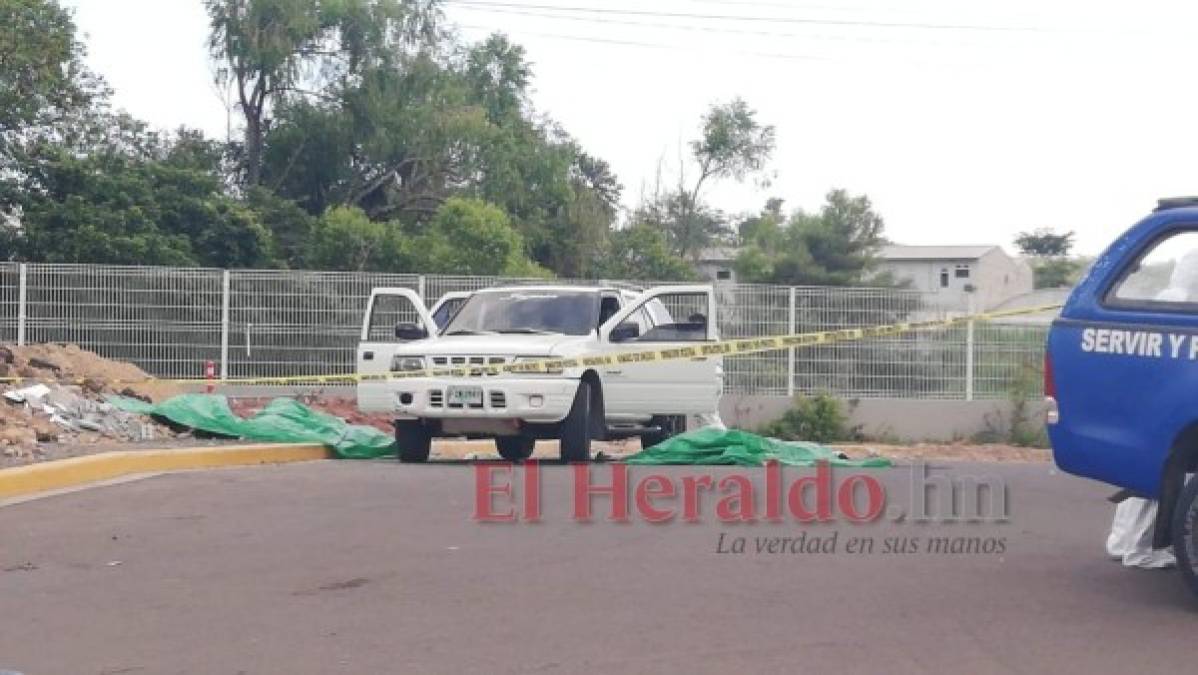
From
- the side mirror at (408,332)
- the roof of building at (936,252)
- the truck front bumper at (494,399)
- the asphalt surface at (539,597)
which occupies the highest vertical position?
the roof of building at (936,252)

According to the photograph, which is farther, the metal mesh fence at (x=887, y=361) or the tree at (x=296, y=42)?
the tree at (x=296, y=42)

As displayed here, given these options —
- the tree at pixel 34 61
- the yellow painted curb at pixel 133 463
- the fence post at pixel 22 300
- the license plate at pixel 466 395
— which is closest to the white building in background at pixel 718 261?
the tree at pixel 34 61

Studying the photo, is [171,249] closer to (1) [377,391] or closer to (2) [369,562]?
(1) [377,391]

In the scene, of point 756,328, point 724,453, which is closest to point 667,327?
point 724,453

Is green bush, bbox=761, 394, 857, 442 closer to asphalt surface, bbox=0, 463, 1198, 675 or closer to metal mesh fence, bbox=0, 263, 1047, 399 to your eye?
metal mesh fence, bbox=0, 263, 1047, 399

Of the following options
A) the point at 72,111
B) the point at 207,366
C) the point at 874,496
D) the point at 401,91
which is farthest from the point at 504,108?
the point at 874,496

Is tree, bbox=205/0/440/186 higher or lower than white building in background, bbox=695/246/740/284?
higher

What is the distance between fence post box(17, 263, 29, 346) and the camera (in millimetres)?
20766

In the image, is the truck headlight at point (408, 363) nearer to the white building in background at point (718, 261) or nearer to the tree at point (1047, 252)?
the white building in background at point (718, 261)

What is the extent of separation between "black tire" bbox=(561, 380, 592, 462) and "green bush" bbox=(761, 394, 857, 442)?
25.5ft

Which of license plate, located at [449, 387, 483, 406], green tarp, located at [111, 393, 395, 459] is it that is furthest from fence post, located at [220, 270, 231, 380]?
license plate, located at [449, 387, 483, 406]

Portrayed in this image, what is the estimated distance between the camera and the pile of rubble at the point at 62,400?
13656mm

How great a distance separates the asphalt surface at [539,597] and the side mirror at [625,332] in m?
4.31

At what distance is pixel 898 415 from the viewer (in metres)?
21.7
